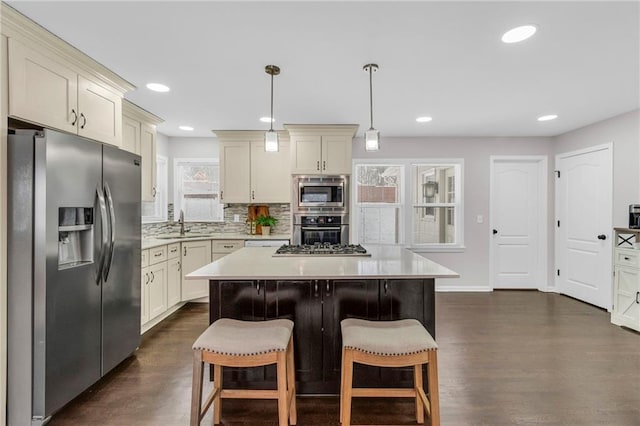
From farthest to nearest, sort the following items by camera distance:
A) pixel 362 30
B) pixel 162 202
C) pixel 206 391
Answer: pixel 162 202 → pixel 206 391 → pixel 362 30

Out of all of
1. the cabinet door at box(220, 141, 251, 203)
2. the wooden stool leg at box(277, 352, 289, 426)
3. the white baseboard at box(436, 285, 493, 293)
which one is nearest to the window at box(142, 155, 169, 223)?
the cabinet door at box(220, 141, 251, 203)

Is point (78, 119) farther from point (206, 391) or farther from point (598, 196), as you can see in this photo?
point (598, 196)

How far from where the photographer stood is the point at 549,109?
3434 millimetres

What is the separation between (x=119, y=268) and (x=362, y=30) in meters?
2.38

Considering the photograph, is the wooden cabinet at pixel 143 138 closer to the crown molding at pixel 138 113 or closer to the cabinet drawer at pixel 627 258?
the crown molding at pixel 138 113

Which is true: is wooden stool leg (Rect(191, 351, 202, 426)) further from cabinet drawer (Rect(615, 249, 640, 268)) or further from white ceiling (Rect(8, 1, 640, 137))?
cabinet drawer (Rect(615, 249, 640, 268))

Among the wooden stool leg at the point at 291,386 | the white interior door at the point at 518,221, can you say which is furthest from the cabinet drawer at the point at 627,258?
the wooden stool leg at the point at 291,386

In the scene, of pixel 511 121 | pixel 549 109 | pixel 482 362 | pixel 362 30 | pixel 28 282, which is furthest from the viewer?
pixel 511 121

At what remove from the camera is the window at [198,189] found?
4.84 meters

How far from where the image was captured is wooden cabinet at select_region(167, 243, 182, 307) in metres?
3.67

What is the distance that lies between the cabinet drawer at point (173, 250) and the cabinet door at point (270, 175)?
3.79 ft

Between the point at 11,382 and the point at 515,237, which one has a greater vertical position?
the point at 515,237

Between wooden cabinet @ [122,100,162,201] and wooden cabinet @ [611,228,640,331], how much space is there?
5.21 m

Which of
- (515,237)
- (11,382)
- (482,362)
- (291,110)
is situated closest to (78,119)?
(11,382)
